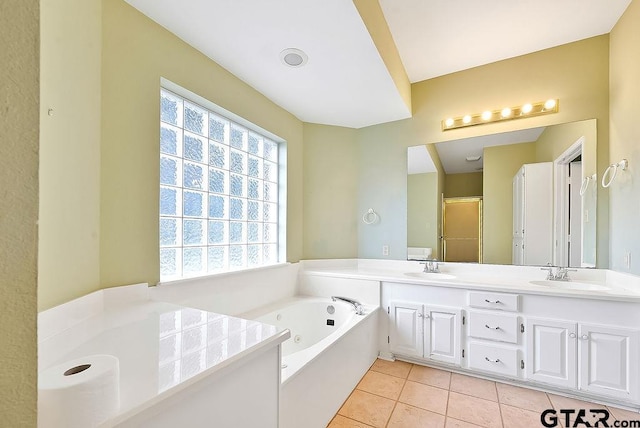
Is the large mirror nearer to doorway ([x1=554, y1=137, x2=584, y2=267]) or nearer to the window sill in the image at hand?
doorway ([x1=554, y1=137, x2=584, y2=267])

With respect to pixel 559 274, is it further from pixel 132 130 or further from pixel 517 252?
pixel 132 130

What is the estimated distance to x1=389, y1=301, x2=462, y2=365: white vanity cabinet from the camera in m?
2.24

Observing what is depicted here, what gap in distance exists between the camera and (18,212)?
1.25ft

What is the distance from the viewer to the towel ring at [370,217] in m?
3.15

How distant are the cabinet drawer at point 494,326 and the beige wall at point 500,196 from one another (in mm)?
646

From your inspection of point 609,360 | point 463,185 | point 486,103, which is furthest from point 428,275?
point 486,103

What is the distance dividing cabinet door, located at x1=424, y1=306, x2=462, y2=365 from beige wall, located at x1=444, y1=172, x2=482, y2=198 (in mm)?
1145

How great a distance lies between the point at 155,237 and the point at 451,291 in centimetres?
215

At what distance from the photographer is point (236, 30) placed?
1.70m

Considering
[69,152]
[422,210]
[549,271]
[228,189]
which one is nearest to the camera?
[69,152]

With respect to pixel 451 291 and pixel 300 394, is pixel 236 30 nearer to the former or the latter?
pixel 300 394

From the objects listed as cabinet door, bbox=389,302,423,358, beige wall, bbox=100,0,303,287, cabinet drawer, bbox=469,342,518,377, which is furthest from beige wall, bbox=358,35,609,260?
beige wall, bbox=100,0,303,287

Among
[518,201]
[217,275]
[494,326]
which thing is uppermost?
[518,201]

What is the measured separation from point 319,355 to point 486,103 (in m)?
2.64
